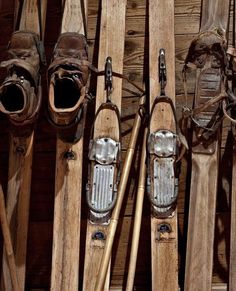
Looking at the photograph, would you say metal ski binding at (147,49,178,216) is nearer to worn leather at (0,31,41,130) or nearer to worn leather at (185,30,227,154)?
worn leather at (185,30,227,154)

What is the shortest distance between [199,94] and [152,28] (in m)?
0.23

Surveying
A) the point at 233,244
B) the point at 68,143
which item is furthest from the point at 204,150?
the point at 68,143

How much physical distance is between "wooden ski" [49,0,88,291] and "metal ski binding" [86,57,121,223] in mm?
38

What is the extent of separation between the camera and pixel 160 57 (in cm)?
174

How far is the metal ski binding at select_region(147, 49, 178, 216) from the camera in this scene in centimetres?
165

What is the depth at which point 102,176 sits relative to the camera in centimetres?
167

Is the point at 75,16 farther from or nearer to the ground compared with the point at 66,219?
farther from the ground

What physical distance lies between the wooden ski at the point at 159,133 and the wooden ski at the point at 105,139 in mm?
86

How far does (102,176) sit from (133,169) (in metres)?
0.20

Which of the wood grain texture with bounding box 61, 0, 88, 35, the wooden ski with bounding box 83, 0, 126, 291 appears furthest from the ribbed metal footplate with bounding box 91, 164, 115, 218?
the wood grain texture with bounding box 61, 0, 88, 35

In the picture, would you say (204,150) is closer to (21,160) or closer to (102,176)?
A: (102,176)

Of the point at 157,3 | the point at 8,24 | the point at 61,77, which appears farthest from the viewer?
the point at 8,24

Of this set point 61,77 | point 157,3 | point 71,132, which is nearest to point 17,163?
point 71,132

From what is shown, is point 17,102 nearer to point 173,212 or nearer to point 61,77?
point 61,77
